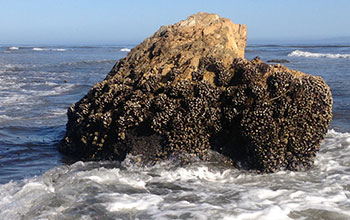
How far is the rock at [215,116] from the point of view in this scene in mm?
6133

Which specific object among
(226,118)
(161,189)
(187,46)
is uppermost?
(187,46)

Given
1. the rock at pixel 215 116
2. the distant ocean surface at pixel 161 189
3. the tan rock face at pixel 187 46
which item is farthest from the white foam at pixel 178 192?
the tan rock face at pixel 187 46

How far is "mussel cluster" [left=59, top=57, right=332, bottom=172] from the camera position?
612 centimetres

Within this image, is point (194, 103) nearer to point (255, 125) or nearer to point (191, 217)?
point (255, 125)

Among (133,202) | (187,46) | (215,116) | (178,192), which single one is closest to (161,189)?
(178,192)

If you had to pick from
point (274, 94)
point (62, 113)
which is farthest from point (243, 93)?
point (62, 113)

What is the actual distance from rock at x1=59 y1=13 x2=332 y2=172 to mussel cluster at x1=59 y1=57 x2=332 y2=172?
15 millimetres

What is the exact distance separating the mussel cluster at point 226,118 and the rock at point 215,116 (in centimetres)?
2

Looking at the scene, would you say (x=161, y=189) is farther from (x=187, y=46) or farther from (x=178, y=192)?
(x=187, y=46)

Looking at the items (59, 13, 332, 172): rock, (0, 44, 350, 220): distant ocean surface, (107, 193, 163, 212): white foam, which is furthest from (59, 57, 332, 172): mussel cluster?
(107, 193, 163, 212): white foam

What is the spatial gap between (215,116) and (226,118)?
6.9 inches

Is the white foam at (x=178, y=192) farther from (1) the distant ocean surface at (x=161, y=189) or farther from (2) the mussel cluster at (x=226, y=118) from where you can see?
(2) the mussel cluster at (x=226, y=118)

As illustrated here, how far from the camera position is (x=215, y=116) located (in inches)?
250

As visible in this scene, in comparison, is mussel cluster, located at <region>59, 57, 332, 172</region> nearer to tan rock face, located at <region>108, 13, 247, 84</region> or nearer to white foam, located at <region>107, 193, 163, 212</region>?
tan rock face, located at <region>108, 13, 247, 84</region>
